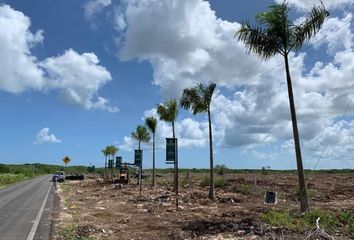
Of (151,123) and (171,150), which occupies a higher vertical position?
(151,123)

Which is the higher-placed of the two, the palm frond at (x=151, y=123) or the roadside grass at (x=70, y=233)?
the palm frond at (x=151, y=123)

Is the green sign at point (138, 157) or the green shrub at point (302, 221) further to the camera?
the green sign at point (138, 157)

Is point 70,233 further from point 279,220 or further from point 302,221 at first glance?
point 302,221

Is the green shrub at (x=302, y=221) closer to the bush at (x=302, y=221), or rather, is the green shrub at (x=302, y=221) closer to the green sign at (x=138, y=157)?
the bush at (x=302, y=221)

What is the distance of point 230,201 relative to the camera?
25141 millimetres

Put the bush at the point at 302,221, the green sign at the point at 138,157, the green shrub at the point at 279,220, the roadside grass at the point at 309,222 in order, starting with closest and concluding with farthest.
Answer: the roadside grass at the point at 309,222 < the bush at the point at 302,221 < the green shrub at the point at 279,220 < the green sign at the point at 138,157

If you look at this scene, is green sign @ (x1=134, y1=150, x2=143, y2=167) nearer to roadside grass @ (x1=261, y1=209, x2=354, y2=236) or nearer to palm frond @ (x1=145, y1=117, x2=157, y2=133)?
palm frond @ (x1=145, y1=117, x2=157, y2=133)

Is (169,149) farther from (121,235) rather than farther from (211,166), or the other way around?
(121,235)

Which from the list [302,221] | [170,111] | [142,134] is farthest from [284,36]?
[142,134]

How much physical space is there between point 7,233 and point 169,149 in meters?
8.49

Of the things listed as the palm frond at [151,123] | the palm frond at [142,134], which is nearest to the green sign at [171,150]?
the palm frond at [151,123]

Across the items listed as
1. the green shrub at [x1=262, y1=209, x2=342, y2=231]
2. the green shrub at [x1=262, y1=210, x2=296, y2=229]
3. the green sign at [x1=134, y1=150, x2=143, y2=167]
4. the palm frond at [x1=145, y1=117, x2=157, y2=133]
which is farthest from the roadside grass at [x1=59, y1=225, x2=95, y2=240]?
the palm frond at [x1=145, y1=117, x2=157, y2=133]

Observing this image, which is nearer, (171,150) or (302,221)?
(302,221)

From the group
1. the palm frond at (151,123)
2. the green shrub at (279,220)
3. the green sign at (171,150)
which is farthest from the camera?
the palm frond at (151,123)
